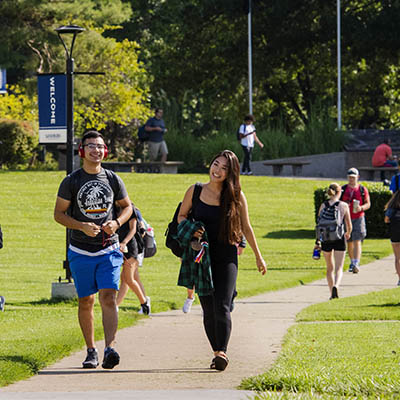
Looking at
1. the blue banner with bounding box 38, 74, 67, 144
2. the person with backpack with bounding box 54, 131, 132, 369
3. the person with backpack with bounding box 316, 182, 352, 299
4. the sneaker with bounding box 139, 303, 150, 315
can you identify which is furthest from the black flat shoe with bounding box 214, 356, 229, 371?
the person with backpack with bounding box 316, 182, 352, 299

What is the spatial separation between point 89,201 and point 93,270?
0.56 metres

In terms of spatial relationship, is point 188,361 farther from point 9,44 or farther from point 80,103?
point 80,103

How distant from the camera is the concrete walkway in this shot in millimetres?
6730

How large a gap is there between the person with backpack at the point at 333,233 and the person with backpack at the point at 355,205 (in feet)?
8.87

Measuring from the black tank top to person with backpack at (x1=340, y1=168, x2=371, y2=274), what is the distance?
9362 millimetres

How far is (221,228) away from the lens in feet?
26.3

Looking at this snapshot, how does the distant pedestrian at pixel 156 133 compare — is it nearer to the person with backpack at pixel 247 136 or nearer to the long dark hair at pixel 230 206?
the person with backpack at pixel 247 136

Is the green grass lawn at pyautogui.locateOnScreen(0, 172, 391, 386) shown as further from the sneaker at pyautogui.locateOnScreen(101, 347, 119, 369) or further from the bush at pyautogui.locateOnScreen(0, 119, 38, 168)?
the bush at pyautogui.locateOnScreen(0, 119, 38, 168)

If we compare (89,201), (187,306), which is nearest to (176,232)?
(89,201)

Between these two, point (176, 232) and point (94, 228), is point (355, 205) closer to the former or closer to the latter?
point (176, 232)

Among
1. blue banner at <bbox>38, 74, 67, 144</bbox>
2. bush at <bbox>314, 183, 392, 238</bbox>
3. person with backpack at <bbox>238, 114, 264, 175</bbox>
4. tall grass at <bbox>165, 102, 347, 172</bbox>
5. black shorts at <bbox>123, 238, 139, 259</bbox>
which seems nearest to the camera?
black shorts at <bbox>123, 238, 139, 259</bbox>

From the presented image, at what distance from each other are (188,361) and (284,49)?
41043mm

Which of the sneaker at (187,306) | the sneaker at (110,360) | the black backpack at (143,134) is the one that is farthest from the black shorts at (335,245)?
the black backpack at (143,134)

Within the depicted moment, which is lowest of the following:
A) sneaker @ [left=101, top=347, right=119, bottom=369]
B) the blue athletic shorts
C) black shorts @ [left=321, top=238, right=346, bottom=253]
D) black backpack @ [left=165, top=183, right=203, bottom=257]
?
sneaker @ [left=101, top=347, right=119, bottom=369]
